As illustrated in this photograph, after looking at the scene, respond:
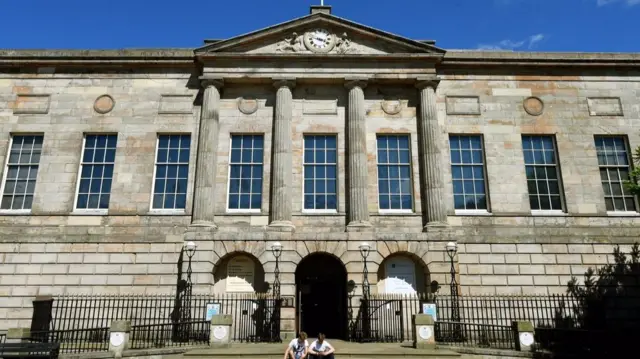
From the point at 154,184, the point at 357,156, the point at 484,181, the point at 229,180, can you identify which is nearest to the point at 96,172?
the point at 154,184

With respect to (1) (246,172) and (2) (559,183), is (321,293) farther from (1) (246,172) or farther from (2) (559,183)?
(2) (559,183)

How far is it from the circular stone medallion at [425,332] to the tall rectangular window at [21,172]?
52.5ft

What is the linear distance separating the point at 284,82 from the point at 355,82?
9.87 feet

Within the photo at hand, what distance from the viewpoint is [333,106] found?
20.4 meters

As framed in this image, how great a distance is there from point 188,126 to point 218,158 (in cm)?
200

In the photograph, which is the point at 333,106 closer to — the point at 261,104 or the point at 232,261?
the point at 261,104

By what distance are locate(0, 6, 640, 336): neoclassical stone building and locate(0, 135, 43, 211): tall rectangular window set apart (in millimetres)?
70

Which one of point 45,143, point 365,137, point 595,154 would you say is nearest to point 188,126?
point 45,143

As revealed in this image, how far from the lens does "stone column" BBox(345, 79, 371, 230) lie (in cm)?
1836

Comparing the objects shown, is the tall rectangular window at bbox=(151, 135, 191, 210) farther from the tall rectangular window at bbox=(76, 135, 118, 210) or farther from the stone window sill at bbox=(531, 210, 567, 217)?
the stone window sill at bbox=(531, 210, 567, 217)

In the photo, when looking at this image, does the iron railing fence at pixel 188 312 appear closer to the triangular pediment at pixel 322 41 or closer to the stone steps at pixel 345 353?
the stone steps at pixel 345 353

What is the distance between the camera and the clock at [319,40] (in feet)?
67.2

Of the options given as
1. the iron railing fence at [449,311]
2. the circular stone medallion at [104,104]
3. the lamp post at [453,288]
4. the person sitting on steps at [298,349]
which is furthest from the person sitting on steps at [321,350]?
the circular stone medallion at [104,104]

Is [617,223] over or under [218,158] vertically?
under
